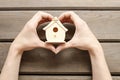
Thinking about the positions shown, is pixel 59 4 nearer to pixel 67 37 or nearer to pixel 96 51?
pixel 67 37

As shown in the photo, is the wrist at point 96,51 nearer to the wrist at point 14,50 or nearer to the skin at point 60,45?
the skin at point 60,45

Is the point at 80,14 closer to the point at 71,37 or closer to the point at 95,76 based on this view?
the point at 71,37

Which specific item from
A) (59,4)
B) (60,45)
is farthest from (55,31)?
(59,4)

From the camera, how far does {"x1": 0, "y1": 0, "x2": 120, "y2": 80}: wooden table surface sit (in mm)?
1173

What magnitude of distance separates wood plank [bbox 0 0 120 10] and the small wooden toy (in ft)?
0.52

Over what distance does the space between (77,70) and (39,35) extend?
0.78 ft

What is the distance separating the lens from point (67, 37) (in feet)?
3.92

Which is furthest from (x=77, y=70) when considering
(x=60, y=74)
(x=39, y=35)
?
(x=39, y=35)

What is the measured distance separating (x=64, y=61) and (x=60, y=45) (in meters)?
0.09

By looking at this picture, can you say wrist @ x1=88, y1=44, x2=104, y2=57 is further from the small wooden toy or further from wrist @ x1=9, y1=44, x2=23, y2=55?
wrist @ x1=9, y1=44, x2=23, y2=55

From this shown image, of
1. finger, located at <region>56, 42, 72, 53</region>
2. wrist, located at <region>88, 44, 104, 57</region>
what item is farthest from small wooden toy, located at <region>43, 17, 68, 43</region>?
wrist, located at <region>88, 44, 104, 57</region>

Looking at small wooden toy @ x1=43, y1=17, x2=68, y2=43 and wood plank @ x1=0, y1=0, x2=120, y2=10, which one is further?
wood plank @ x1=0, y1=0, x2=120, y2=10

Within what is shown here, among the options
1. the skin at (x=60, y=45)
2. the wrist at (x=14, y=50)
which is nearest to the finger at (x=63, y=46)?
the skin at (x=60, y=45)

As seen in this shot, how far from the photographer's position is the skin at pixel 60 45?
1.10 metres
